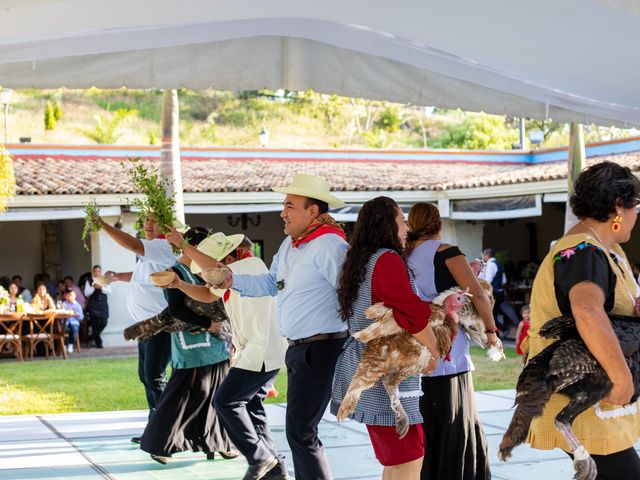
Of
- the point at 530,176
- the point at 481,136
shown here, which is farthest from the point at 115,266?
the point at 481,136

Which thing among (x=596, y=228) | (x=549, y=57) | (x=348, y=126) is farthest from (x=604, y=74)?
(x=348, y=126)

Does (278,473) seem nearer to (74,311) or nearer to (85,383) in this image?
(85,383)

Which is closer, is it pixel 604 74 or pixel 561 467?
pixel 604 74

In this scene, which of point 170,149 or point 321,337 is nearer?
point 321,337

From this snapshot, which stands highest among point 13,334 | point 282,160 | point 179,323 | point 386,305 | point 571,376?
point 282,160

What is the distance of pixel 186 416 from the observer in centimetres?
738

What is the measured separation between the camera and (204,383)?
7.41 metres

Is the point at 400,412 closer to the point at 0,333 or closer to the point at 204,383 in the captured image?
the point at 204,383

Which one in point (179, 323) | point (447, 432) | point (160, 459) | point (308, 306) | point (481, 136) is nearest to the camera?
point (308, 306)

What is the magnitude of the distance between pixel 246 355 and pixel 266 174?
18.1 m

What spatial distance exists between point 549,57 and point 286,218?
184 centimetres

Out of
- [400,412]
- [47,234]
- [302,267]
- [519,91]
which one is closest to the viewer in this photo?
[400,412]

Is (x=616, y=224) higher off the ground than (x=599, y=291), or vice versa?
(x=616, y=224)

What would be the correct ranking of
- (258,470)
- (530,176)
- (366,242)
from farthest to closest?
(530,176) → (258,470) → (366,242)
